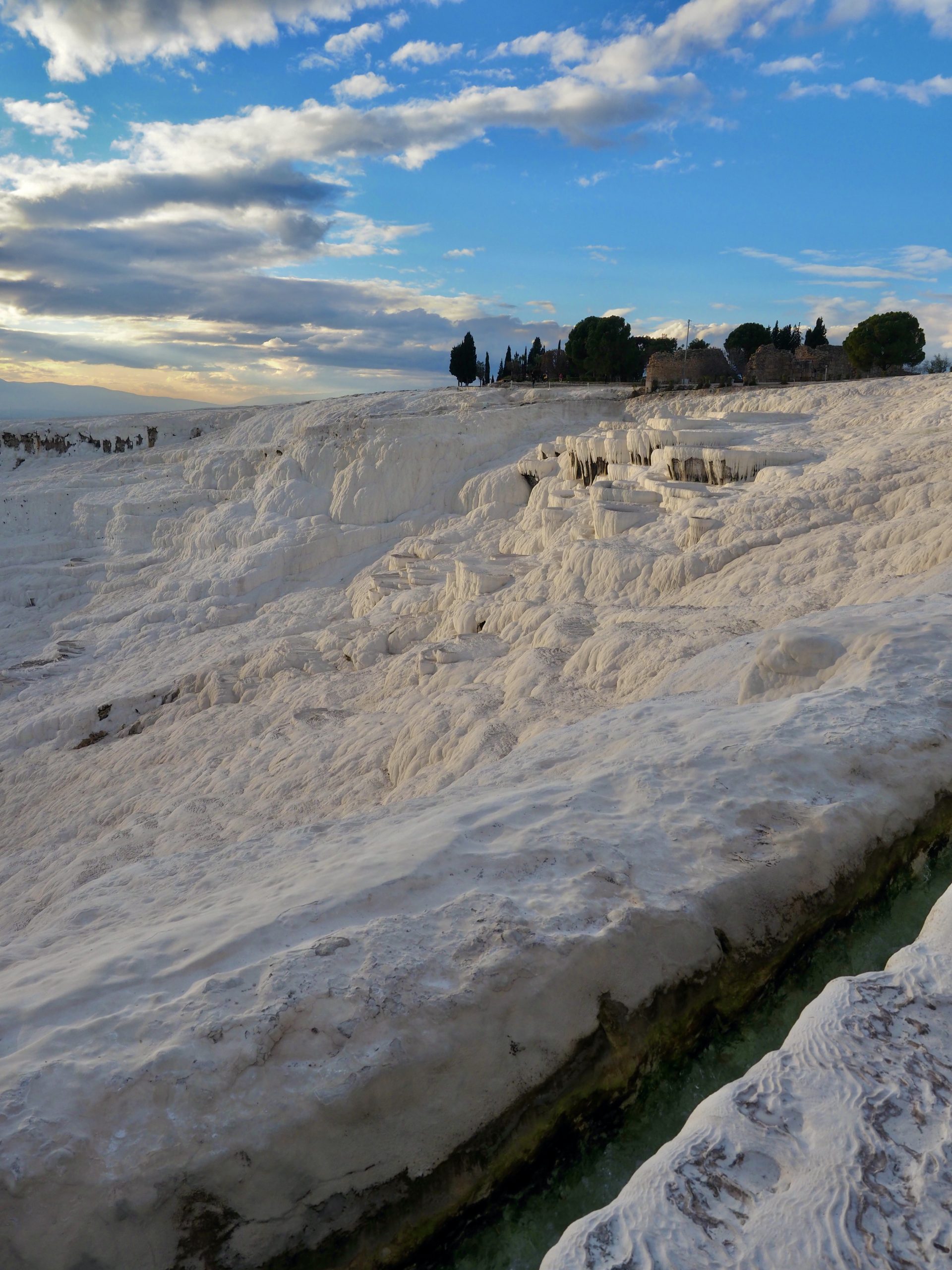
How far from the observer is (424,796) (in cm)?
802

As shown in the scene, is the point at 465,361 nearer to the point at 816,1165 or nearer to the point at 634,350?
the point at 634,350

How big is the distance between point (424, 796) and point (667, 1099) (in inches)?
174

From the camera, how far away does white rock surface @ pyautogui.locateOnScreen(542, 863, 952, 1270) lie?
245 cm

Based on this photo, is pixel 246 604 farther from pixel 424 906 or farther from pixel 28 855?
pixel 424 906

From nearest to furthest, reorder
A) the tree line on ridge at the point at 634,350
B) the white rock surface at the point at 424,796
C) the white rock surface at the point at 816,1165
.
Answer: the white rock surface at the point at 816,1165, the white rock surface at the point at 424,796, the tree line on ridge at the point at 634,350

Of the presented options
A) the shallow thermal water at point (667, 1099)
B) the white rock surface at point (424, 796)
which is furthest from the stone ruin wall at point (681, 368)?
the shallow thermal water at point (667, 1099)

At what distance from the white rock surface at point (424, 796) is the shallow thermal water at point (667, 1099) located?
36 centimetres

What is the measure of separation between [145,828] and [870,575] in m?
11.5

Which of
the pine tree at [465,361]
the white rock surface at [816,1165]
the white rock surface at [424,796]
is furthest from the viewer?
the pine tree at [465,361]

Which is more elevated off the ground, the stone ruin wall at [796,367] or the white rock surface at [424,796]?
the stone ruin wall at [796,367]

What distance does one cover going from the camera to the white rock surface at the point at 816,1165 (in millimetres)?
2449

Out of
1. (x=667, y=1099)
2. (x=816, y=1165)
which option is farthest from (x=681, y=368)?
(x=816, y=1165)

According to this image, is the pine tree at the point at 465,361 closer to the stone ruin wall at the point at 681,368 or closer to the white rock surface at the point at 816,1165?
the stone ruin wall at the point at 681,368

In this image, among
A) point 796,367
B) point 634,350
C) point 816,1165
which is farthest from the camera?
point 634,350
